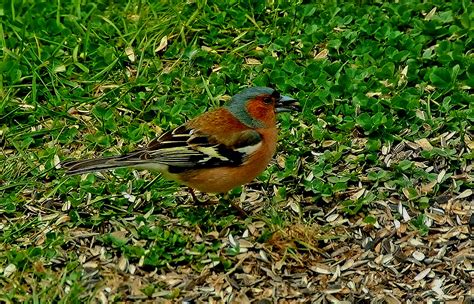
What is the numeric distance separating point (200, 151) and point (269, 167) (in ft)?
2.45

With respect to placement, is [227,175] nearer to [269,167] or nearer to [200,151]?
[200,151]

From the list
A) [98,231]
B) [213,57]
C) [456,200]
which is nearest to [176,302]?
[98,231]

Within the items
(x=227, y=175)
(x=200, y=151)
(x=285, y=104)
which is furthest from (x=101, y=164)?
(x=285, y=104)

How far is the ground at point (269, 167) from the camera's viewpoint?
578 centimetres

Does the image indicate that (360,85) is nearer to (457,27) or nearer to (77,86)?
(457,27)

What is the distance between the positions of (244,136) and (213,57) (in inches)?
62.1

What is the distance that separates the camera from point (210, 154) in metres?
6.02

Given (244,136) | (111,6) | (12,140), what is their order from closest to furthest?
(244,136)
(12,140)
(111,6)

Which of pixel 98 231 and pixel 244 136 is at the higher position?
pixel 244 136

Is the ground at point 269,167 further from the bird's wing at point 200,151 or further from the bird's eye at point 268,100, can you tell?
the bird's eye at point 268,100

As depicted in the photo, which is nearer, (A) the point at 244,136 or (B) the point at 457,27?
(A) the point at 244,136

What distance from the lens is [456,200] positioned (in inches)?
247

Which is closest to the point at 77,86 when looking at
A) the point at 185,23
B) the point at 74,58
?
the point at 74,58

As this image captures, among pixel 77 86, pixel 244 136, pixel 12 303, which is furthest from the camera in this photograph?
pixel 77 86
